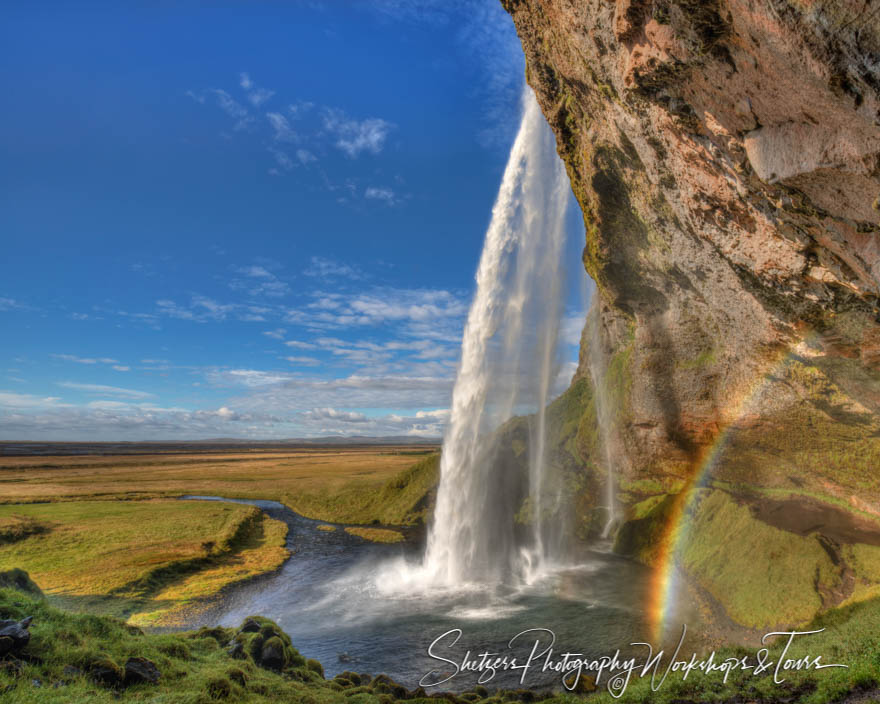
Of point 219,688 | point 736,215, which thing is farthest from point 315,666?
point 736,215

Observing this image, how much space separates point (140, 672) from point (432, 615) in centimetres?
1024

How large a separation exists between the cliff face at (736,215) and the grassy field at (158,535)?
Result: 68.7 feet

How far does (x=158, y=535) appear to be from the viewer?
29625mm

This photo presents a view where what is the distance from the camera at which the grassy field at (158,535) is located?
19250mm

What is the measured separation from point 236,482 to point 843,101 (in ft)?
240

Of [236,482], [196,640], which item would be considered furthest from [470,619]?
[236,482]

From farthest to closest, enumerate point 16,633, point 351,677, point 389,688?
1. point 351,677
2. point 389,688
3. point 16,633

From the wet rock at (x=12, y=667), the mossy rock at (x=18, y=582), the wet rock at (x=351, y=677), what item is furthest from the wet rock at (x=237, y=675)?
the mossy rock at (x=18, y=582)

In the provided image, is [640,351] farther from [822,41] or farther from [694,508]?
[822,41]

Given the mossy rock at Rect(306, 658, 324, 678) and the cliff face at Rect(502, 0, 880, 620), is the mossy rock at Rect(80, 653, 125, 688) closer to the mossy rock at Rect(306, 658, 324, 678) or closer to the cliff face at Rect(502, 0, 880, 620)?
the mossy rock at Rect(306, 658, 324, 678)

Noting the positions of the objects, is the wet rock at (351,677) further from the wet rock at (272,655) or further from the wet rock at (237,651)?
the wet rock at (237,651)

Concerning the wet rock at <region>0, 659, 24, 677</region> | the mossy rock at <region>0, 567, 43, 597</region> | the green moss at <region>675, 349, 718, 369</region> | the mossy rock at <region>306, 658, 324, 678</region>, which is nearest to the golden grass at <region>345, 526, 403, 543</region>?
the mossy rock at <region>306, 658, 324, 678</region>

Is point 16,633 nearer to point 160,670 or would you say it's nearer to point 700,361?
point 160,670

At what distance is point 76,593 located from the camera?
18891 mm
